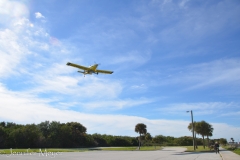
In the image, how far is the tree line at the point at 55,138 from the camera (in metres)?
53.9

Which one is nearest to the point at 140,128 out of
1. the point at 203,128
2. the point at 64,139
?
the point at 203,128

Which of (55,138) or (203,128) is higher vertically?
(203,128)

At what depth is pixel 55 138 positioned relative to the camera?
208 ft

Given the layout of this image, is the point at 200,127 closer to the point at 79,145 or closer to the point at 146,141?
the point at 146,141

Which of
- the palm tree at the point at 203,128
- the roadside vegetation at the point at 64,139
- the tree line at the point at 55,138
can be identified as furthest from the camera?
the tree line at the point at 55,138

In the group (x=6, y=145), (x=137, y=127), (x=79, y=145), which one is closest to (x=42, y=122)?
(x=79, y=145)

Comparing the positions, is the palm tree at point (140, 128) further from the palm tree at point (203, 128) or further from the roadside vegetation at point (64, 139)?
the palm tree at point (203, 128)

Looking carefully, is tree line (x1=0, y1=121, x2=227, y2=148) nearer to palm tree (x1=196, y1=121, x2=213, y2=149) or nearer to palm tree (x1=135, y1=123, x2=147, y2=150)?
palm tree (x1=135, y1=123, x2=147, y2=150)

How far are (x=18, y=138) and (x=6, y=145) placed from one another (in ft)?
9.13

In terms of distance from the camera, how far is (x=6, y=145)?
172 ft

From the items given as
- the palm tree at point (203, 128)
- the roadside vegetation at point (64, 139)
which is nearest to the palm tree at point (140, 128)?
the roadside vegetation at point (64, 139)

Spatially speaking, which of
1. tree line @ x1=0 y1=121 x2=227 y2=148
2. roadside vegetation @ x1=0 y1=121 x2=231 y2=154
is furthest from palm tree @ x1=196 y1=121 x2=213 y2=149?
tree line @ x1=0 y1=121 x2=227 y2=148

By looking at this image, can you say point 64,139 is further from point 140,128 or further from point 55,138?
point 140,128

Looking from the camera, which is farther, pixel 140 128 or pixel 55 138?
pixel 55 138
